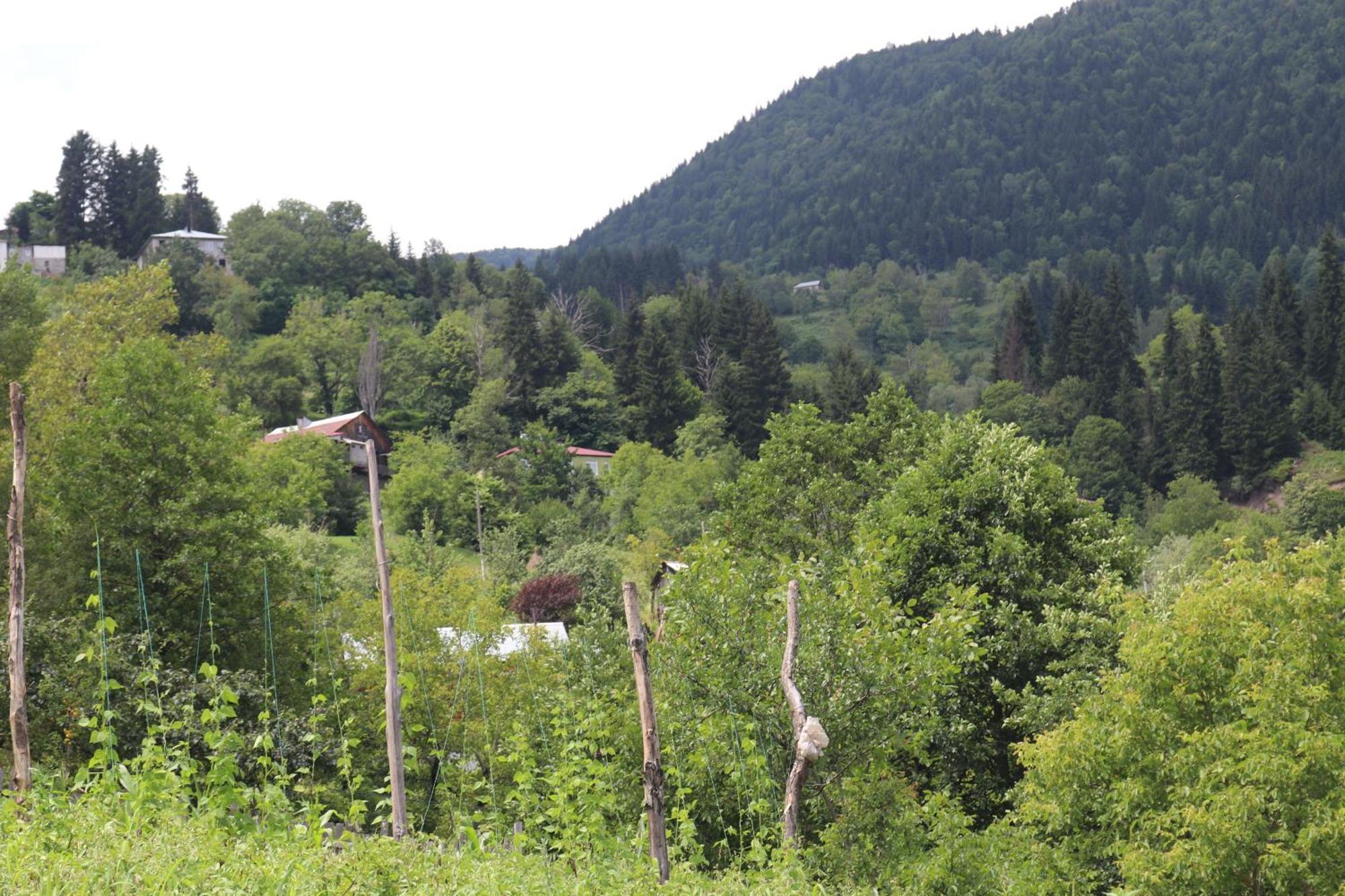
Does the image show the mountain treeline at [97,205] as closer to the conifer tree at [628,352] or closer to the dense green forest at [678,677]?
the conifer tree at [628,352]

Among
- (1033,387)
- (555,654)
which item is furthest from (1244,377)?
(555,654)

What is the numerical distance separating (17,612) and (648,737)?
4.73 meters

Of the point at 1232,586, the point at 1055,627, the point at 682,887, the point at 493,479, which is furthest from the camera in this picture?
the point at 493,479

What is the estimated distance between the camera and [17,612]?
969cm

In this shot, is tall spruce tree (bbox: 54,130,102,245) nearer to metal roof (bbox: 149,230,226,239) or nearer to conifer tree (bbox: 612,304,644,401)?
metal roof (bbox: 149,230,226,239)

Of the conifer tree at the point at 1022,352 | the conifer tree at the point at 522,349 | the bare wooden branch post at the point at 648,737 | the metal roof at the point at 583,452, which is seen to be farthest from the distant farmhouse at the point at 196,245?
the bare wooden branch post at the point at 648,737

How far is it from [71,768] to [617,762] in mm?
7590

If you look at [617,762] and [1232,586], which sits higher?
→ [1232,586]

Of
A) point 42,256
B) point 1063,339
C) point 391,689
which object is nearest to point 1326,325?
point 1063,339

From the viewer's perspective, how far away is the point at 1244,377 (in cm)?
8788

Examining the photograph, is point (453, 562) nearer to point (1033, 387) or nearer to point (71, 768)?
point (71, 768)

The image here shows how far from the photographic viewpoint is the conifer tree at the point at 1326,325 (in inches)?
3615

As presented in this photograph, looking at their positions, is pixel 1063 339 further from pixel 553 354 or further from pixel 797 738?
pixel 797 738

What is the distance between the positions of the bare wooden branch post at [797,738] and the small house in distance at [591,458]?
189 ft
